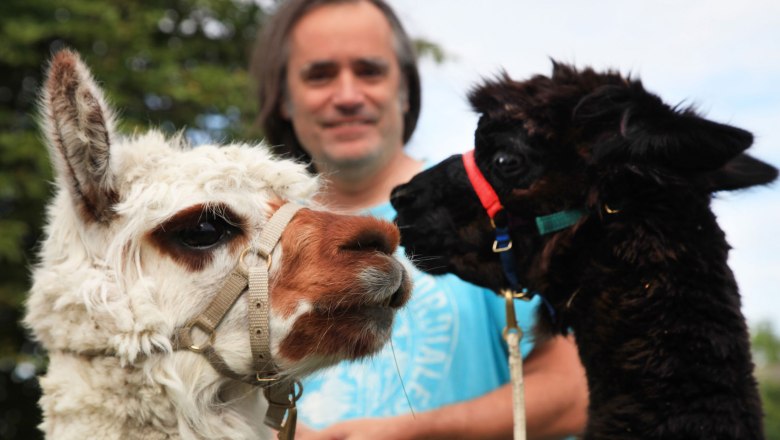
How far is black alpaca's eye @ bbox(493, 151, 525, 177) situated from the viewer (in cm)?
256

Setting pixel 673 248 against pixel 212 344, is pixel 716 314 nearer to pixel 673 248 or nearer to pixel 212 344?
pixel 673 248

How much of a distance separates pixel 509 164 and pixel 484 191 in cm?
12

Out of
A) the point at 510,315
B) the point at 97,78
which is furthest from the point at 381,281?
the point at 97,78

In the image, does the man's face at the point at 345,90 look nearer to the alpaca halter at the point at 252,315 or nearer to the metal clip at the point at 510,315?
the metal clip at the point at 510,315

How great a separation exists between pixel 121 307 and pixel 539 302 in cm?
146

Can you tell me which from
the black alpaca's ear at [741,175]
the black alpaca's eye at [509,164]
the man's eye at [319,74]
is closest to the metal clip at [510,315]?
the black alpaca's eye at [509,164]

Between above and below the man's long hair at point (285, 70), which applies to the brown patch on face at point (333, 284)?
below

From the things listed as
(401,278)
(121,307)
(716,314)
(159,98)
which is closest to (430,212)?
(401,278)

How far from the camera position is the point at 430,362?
111 inches

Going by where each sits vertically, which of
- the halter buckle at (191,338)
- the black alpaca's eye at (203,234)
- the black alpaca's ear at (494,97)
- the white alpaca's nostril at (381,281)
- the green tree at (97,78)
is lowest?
the halter buckle at (191,338)

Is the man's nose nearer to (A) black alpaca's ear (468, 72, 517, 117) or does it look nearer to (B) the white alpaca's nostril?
(A) black alpaca's ear (468, 72, 517, 117)

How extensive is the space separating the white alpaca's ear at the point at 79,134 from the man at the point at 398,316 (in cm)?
91

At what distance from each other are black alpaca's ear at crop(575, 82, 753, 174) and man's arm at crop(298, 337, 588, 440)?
0.91 m

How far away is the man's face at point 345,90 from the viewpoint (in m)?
3.14
